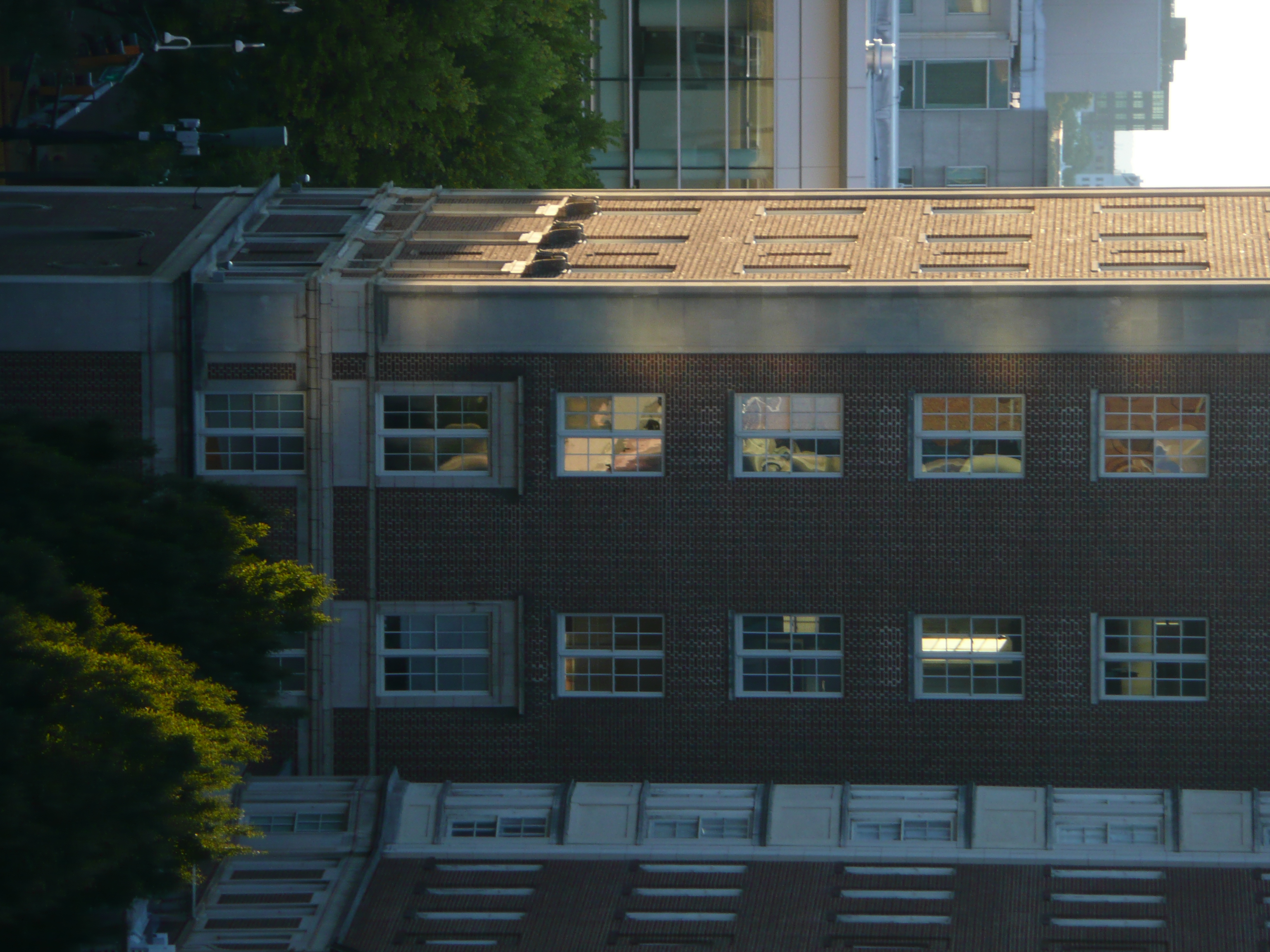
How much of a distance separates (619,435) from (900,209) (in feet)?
27.5

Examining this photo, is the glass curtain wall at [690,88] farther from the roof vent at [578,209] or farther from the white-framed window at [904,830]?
the white-framed window at [904,830]

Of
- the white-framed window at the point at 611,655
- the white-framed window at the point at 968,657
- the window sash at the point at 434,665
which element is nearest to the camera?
the white-framed window at the point at 968,657

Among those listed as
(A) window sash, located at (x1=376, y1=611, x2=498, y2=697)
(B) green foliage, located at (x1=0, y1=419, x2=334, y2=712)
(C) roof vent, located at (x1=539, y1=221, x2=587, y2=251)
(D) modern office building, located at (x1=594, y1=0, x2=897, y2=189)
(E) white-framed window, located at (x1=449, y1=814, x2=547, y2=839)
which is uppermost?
(D) modern office building, located at (x1=594, y1=0, x2=897, y2=189)

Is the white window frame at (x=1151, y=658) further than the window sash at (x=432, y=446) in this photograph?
No

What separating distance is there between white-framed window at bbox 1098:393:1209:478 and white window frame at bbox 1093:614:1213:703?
2.44 meters

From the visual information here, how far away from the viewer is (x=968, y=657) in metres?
28.2

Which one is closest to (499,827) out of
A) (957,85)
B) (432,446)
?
(432,446)

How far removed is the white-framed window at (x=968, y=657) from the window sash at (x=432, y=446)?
801 cm

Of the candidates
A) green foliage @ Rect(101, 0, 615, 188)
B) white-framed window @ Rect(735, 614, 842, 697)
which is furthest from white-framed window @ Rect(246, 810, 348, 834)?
green foliage @ Rect(101, 0, 615, 188)

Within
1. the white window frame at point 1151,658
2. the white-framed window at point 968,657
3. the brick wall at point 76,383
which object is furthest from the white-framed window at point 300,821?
the white window frame at point 1151,658

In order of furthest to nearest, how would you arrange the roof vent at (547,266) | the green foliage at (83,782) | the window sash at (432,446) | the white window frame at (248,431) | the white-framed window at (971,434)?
the roof vent at (547,266) → the white window frame at (248,431) → the window sash at (432,446) → the white-framed window at (971,434) → the green foliage at (83,782)

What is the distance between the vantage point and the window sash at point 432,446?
2816 cm

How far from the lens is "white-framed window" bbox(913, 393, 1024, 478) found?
27.6 m

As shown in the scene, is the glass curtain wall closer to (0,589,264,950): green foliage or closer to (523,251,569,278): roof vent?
(523,251,569,278): roof vent
